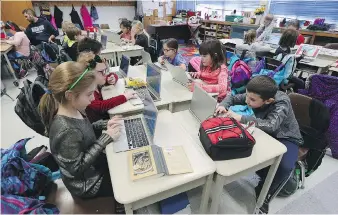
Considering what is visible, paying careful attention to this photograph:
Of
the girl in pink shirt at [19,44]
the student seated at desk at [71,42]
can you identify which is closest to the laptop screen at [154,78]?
the student seated at desk at [71,42]

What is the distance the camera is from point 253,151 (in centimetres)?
116

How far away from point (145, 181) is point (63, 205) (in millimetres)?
543

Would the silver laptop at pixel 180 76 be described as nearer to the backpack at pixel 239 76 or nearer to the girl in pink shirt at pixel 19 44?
the backpack at pixel 239 76

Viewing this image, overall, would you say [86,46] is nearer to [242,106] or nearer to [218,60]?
[218,60]

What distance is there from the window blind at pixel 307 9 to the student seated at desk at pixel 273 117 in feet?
14.4

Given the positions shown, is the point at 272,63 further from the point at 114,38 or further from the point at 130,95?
the point at 114,38

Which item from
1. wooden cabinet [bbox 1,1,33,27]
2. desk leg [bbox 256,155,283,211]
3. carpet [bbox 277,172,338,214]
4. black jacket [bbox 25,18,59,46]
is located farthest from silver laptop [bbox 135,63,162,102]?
wooden cabinet [bbox 1,1,33,27]

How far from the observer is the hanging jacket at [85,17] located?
6.21 meters

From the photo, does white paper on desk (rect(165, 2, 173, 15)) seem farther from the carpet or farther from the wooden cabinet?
the carpet

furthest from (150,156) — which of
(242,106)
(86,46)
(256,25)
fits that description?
(256,25)

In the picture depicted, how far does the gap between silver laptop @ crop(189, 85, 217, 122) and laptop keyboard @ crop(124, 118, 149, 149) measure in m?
0.42

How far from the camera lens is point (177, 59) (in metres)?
2.66

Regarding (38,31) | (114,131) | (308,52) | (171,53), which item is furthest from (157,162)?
(38,31)

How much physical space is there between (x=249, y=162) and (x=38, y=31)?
502 centimetres
